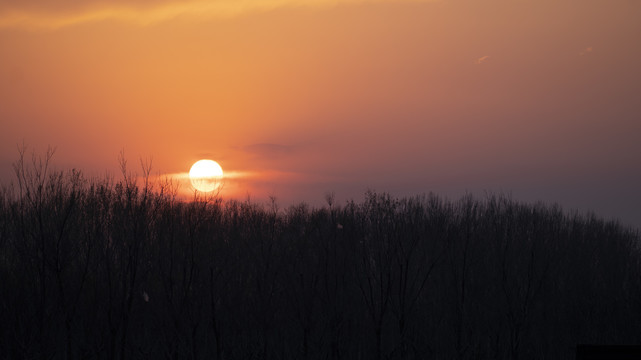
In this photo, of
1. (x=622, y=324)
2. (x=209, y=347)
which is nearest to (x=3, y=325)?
(x=209, y=347)

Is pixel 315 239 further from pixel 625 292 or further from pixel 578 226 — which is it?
pixel 578 226

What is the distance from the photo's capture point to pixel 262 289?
25781 millimetres

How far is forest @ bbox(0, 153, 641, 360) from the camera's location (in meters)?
18.0

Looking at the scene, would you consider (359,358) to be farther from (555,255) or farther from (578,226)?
(578,226)

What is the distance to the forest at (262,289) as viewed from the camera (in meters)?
18.0

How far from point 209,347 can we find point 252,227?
33.6 feet

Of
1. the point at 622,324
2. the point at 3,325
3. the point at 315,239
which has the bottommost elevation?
the point at 622,324

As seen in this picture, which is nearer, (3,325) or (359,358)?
(3,325)

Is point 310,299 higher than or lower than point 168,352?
higher

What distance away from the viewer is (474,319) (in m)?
28.1

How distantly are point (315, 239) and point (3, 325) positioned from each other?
43.0 feet

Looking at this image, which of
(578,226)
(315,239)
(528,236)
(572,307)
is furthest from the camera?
(578,226)

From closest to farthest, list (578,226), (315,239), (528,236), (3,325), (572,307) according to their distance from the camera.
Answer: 1. (3,325)
2. (315,239)
3. (572,307)
4. (528,236)
5. (578,226)

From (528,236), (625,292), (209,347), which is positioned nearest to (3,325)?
(209,347)
